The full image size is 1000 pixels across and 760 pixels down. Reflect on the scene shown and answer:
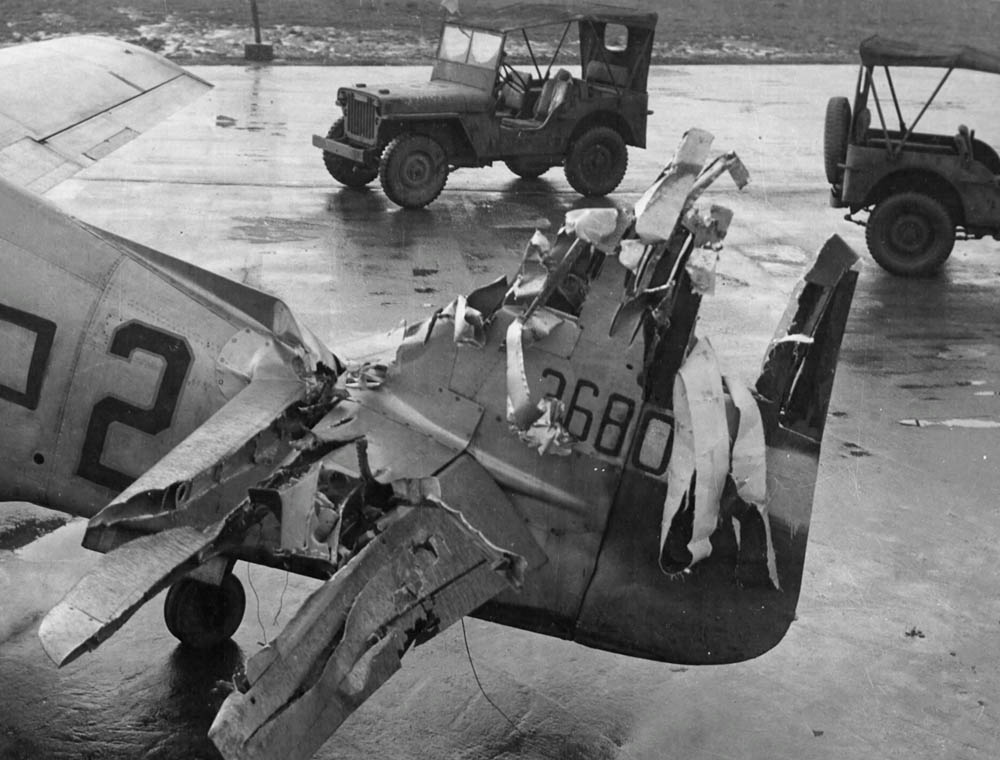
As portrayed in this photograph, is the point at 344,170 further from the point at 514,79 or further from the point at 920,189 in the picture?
the point at 920,189

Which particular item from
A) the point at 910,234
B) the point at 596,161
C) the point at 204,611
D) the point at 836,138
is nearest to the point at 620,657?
the point at 204,611

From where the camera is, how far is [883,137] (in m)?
15.0

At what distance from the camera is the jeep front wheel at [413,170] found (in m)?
16.0

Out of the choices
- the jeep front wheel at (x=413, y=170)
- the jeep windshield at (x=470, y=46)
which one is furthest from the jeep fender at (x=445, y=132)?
the jeep windshield at (x=470, y=46)

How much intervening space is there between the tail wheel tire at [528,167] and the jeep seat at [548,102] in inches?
19.1

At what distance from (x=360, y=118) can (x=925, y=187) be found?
708 cm

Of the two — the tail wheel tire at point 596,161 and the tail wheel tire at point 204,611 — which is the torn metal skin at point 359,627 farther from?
the tail wheel tire at point 596,161

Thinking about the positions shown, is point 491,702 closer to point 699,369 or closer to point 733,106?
point 699,369

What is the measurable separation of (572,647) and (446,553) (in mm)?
2621

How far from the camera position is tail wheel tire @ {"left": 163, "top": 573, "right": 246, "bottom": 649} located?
260 inches

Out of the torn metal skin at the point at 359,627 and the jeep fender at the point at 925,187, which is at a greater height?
the jeep fender at the point at 925,187

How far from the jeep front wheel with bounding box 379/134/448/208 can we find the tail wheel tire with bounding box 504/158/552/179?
1.34m

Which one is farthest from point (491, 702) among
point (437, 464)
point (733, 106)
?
point (733, 106)

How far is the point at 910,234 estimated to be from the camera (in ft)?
47.5
